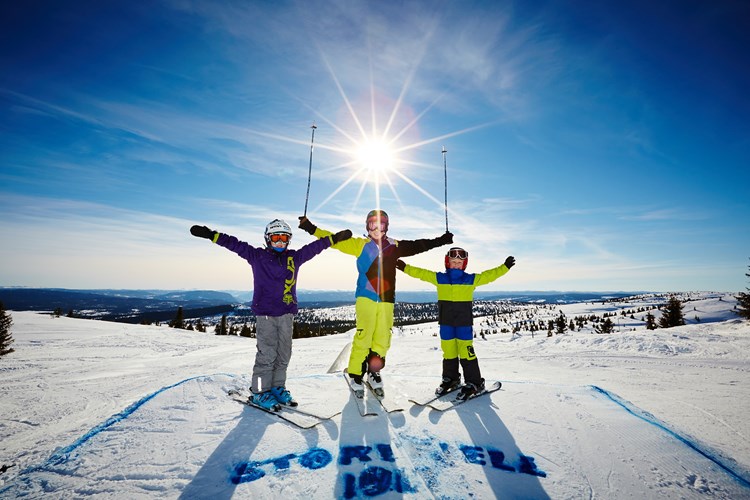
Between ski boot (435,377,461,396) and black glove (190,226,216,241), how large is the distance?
403 centimetres

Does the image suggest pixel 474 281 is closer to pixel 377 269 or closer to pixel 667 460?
pixel 377 269

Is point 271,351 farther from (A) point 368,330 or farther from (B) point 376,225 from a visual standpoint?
(B) point 376,225

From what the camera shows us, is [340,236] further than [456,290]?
Yes

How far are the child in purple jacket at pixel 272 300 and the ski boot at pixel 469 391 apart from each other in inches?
91.7

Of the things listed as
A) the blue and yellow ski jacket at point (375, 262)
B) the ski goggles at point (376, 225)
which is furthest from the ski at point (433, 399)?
the ski goggles at point (376, 225)

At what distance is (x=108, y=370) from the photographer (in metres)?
7.29

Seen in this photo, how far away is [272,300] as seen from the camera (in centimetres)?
448

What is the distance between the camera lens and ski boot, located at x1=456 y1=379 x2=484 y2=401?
441 centimetres

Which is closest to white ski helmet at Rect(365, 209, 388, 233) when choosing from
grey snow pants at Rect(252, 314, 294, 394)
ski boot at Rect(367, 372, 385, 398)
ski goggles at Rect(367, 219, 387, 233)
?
ski goggles at Rect(367, 219, 387, 233)

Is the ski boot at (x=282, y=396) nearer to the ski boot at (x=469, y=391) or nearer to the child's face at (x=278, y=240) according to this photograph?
the child's face at (x=278, y=240)

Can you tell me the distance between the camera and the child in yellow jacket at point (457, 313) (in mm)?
4812

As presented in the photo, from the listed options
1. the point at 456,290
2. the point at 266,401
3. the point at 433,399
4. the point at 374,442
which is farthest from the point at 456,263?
the point at 266,401

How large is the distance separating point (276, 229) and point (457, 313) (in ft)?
10.4

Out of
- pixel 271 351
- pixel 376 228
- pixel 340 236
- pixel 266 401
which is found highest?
pixel 376 228
